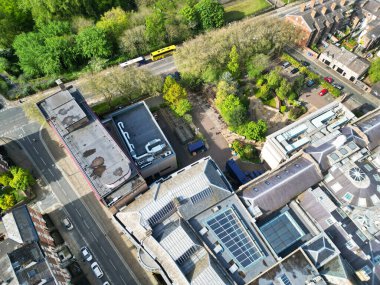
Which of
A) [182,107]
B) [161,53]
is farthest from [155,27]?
[182,107]

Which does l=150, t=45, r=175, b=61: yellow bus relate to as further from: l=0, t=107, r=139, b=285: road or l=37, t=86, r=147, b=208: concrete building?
l=0, t=107, r=139, b=285: road

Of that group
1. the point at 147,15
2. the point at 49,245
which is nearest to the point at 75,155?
the point at 49,245

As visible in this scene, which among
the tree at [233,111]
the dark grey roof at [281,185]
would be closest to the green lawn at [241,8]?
the tree at [233,111]

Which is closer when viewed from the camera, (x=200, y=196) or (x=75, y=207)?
(x=200, y=196)

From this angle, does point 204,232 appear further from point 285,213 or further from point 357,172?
point 357,172

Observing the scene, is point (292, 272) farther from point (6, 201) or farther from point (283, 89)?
point (6, 201)

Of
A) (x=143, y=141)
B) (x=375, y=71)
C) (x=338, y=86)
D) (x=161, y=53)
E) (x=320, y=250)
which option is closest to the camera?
(x=320, y=250)

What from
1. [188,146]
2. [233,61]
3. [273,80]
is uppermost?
[233,61]

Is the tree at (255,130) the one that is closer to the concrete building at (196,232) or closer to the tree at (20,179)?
the concrete building at (196,232)
